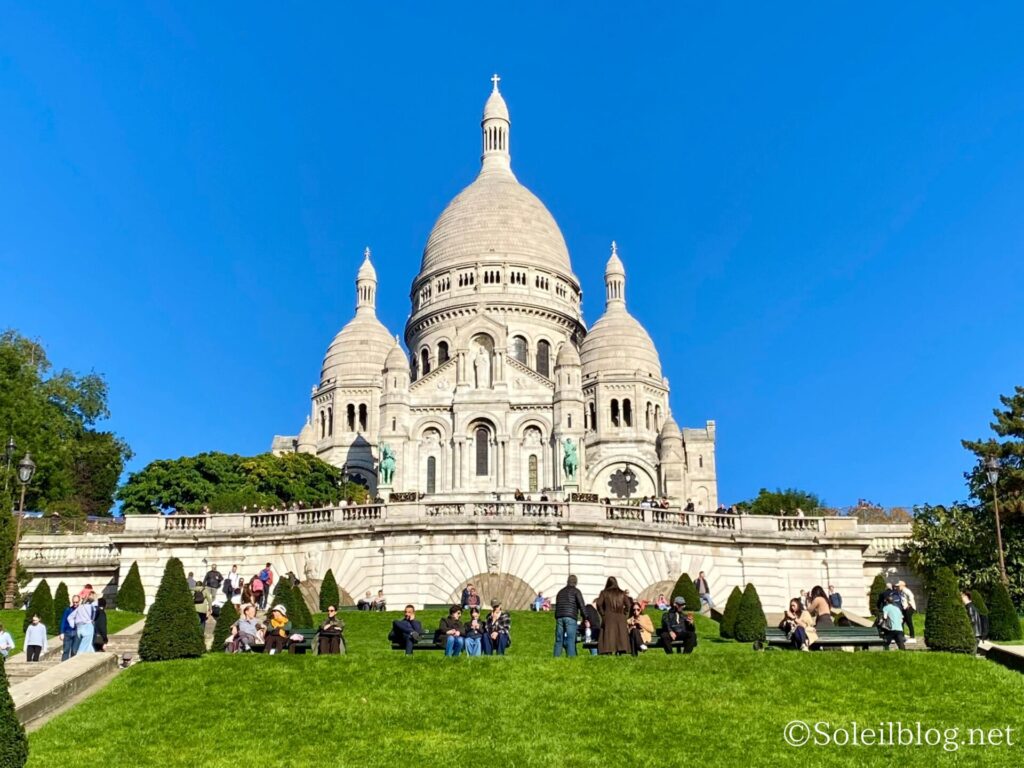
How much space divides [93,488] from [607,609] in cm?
5679

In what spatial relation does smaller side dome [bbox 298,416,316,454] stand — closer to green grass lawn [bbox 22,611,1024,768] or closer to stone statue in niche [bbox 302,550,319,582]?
stone statue in niche [bbox 302,550,319,582]

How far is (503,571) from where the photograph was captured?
3306 centimetres

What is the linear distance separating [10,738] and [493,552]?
21.6 m

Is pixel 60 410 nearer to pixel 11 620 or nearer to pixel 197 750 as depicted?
pixel 11 620

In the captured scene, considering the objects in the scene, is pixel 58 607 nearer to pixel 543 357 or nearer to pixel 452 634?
pixel 452 634

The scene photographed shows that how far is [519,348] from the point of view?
82.7 m

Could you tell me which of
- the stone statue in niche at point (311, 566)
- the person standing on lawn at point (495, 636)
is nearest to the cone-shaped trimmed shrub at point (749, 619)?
the person standing on lawn at point (495, 636)

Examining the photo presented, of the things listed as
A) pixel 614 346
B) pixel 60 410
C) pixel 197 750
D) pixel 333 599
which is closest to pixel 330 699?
pixel 197 750

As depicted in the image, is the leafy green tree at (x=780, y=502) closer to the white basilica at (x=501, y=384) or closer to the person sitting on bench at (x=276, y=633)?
the white basilica at (x=501, y=384)

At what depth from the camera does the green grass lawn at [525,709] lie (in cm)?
1381

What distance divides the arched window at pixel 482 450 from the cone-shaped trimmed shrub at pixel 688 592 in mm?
41221

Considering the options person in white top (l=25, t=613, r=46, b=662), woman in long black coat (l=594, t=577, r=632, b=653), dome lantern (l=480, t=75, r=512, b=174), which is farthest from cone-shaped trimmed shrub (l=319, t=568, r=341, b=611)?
dome lantern (l=480, t=75, r=512, b=174)

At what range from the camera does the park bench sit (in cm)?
2052

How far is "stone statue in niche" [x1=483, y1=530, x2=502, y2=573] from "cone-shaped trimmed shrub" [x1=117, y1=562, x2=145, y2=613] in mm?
9566
